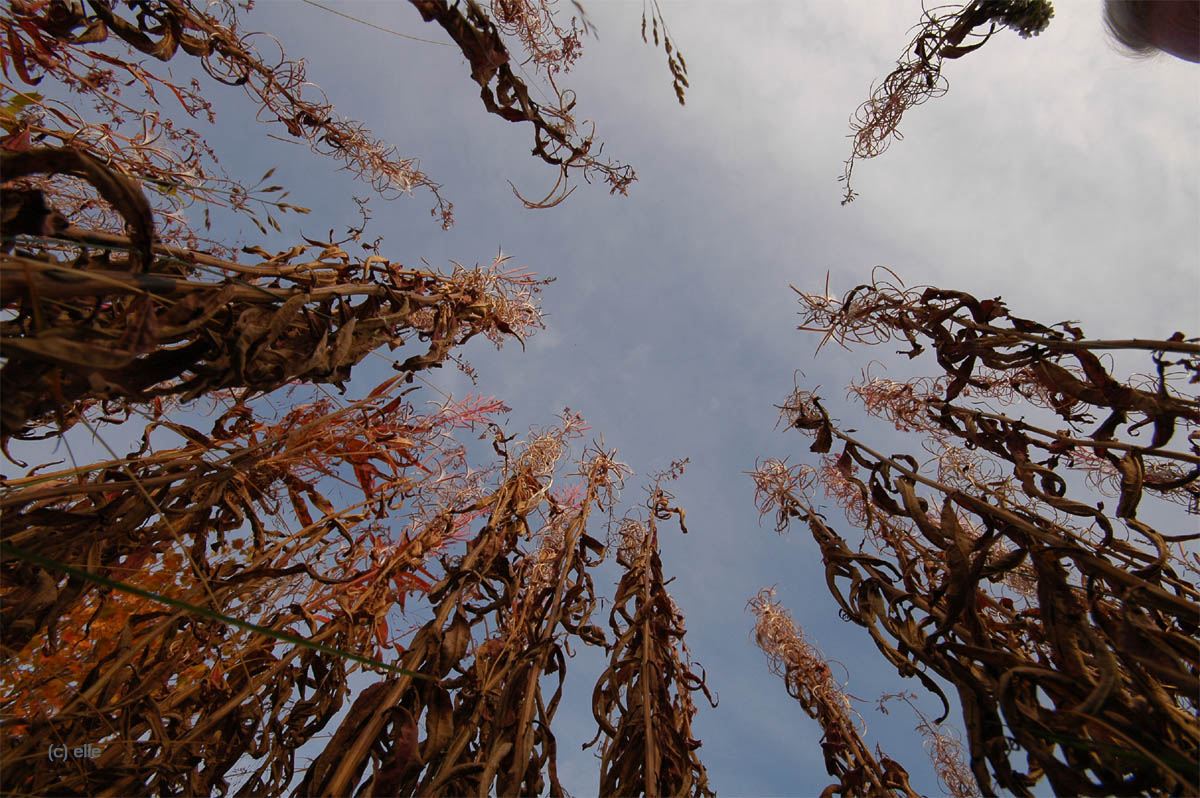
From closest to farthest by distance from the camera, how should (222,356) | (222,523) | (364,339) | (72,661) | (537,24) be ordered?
(222,356) → (364,339) → (222,523) → (72,661) → (537,24)

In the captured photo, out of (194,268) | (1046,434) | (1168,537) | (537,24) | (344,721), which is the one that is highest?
(537,24)

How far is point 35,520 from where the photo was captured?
3.50ft

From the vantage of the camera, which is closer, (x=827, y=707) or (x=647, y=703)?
(x=647, y=703)

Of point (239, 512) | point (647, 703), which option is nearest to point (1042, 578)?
point (647, 703)

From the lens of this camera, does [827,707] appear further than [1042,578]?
Yes

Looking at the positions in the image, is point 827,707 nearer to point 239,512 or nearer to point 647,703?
point 647,703

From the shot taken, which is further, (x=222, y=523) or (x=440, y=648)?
(x=222, y=523)

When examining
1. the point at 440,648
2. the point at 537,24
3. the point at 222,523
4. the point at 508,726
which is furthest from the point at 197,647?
the point at 537,24

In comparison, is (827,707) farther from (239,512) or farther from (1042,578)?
(239,512)

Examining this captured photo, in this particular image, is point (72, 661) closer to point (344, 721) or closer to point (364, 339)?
point (344, 721)

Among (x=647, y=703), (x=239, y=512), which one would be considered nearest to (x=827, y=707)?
(x=647, y=703)

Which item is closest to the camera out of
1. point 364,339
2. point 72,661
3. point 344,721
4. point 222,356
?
point 222,356

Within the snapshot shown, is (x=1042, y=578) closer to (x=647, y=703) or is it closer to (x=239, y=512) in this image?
(x=647, y=703)

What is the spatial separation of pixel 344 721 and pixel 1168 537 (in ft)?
5.49
